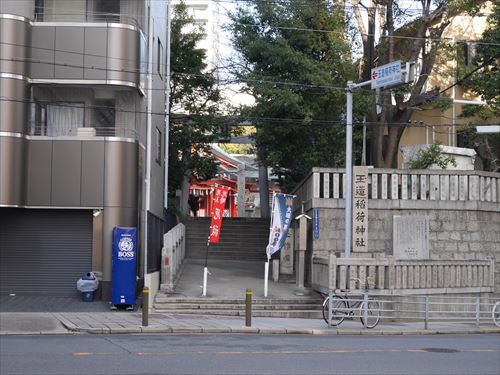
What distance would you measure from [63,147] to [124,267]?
4420mm

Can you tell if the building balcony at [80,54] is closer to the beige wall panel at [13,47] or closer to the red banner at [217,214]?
the beige wall panel at [13,47]

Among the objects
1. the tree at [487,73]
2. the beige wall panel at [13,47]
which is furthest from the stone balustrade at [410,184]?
the beige wall panel at [13,47]

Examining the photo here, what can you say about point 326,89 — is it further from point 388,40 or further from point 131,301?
point 131,301

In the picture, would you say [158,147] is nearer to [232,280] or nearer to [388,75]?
[232,280]

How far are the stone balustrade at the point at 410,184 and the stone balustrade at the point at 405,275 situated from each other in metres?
2.31

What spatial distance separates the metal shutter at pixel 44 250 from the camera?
2289 centimetres

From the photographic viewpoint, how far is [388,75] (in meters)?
19.4

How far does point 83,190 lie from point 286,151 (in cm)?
995

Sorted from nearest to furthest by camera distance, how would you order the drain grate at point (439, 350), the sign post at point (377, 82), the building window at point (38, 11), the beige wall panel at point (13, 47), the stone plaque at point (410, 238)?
the drain grate at point (439, 350), the sign post at point (377, 82), the beige wall panel at point (13, 47), the building window at point (38, 11), the stone plaque at point (410, 238)

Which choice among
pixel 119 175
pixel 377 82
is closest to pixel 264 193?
pixel 119 175

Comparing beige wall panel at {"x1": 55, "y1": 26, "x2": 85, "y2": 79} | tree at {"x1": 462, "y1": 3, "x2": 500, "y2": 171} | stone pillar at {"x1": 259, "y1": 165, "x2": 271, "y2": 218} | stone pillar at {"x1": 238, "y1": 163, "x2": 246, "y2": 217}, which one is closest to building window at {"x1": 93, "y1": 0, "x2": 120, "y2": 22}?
beige wall panel at {"x1": 55, "y1": 26, "x2": 85, "y2": 79}

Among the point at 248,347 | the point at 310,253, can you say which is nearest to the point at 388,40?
the point at 310,253

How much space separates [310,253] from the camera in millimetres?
25094

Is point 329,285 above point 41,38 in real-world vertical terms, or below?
below
